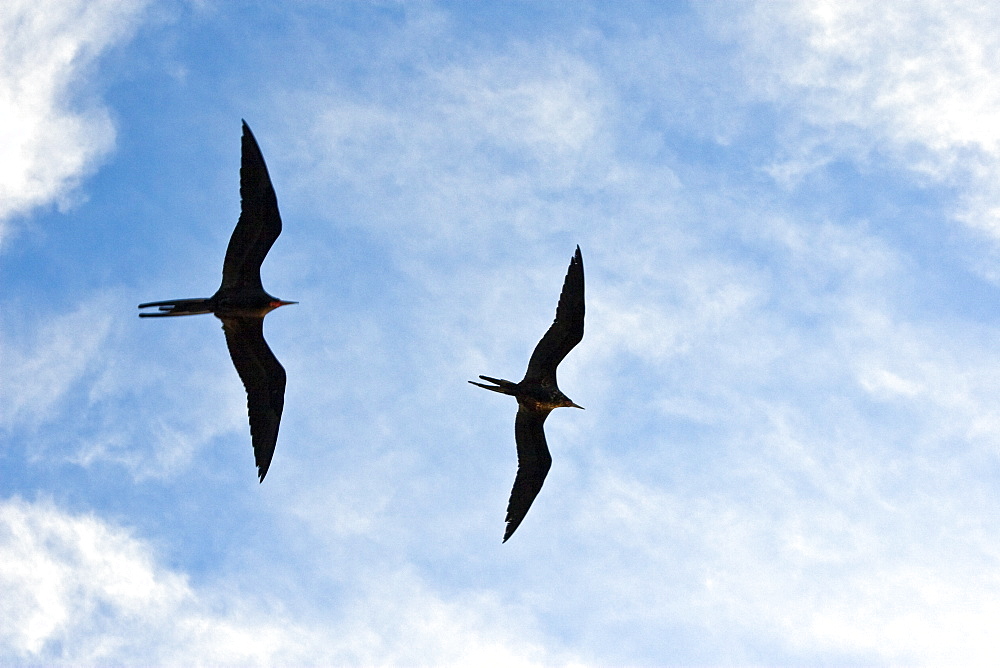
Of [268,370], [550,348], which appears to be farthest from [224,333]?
[550,348]

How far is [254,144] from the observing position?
926 inches

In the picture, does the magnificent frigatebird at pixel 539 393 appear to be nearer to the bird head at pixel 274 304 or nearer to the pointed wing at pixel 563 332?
the pointed wing at pixel 563 332

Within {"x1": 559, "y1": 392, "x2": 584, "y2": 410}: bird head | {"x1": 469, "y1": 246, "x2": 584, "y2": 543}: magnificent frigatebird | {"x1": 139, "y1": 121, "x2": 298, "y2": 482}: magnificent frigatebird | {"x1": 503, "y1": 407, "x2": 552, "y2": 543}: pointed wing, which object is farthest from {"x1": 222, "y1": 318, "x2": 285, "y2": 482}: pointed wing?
{"x1": 559, "y1": 392, "x2": 584, "y2": 410}: bird head

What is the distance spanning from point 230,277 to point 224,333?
1571 millimetres

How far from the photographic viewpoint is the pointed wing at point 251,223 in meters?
23.4

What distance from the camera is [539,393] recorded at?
86.2 ft

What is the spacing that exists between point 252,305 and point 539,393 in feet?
26.2

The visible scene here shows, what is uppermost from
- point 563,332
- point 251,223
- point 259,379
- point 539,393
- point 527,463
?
point 563,332

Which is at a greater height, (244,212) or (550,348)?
(550,348)

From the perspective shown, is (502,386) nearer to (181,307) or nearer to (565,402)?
(565,402)

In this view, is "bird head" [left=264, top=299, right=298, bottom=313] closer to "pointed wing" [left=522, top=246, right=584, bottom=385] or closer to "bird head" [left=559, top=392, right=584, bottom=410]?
"pointed wing" [left=522, top=246, right=584, bottom=385]

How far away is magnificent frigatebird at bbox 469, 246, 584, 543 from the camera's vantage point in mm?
25578

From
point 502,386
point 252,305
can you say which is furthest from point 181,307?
point 502,386

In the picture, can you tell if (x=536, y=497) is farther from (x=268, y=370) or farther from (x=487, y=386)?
(x=268, y=370)
